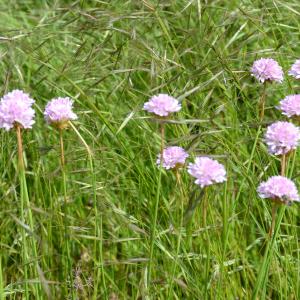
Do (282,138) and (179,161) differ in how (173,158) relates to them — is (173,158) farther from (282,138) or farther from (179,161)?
(282,138)

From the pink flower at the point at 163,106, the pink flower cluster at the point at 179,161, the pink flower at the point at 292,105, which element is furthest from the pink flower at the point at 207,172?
the pink flower at the point at 292,105

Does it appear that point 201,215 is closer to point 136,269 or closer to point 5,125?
point 136,269

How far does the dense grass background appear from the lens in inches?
47.9

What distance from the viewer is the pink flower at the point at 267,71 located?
1.26 m

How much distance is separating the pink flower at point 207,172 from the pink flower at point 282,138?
4.2 inches

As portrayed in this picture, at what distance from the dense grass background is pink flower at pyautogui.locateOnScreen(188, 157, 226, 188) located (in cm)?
4

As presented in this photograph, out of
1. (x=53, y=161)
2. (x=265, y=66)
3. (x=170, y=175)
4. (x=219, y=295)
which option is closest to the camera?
(x=219, y=295)

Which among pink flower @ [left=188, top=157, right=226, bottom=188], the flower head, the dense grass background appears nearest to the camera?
pink flower @ [left=188, top=157, right=226, bottom=188]

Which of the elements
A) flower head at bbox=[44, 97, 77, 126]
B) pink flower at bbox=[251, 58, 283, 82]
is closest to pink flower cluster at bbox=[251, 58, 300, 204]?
pink flower at bbox=[251, 58, 283, 82]

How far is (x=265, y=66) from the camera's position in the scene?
50.1 inches

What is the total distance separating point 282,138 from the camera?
3.43 feet

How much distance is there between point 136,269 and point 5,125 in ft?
2.07

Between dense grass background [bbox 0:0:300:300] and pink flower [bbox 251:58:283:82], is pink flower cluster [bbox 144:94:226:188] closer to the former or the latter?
dense grass background [bbox 0:0:300:300]

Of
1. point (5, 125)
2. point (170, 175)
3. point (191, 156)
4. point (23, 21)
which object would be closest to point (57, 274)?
point (170, 175)
